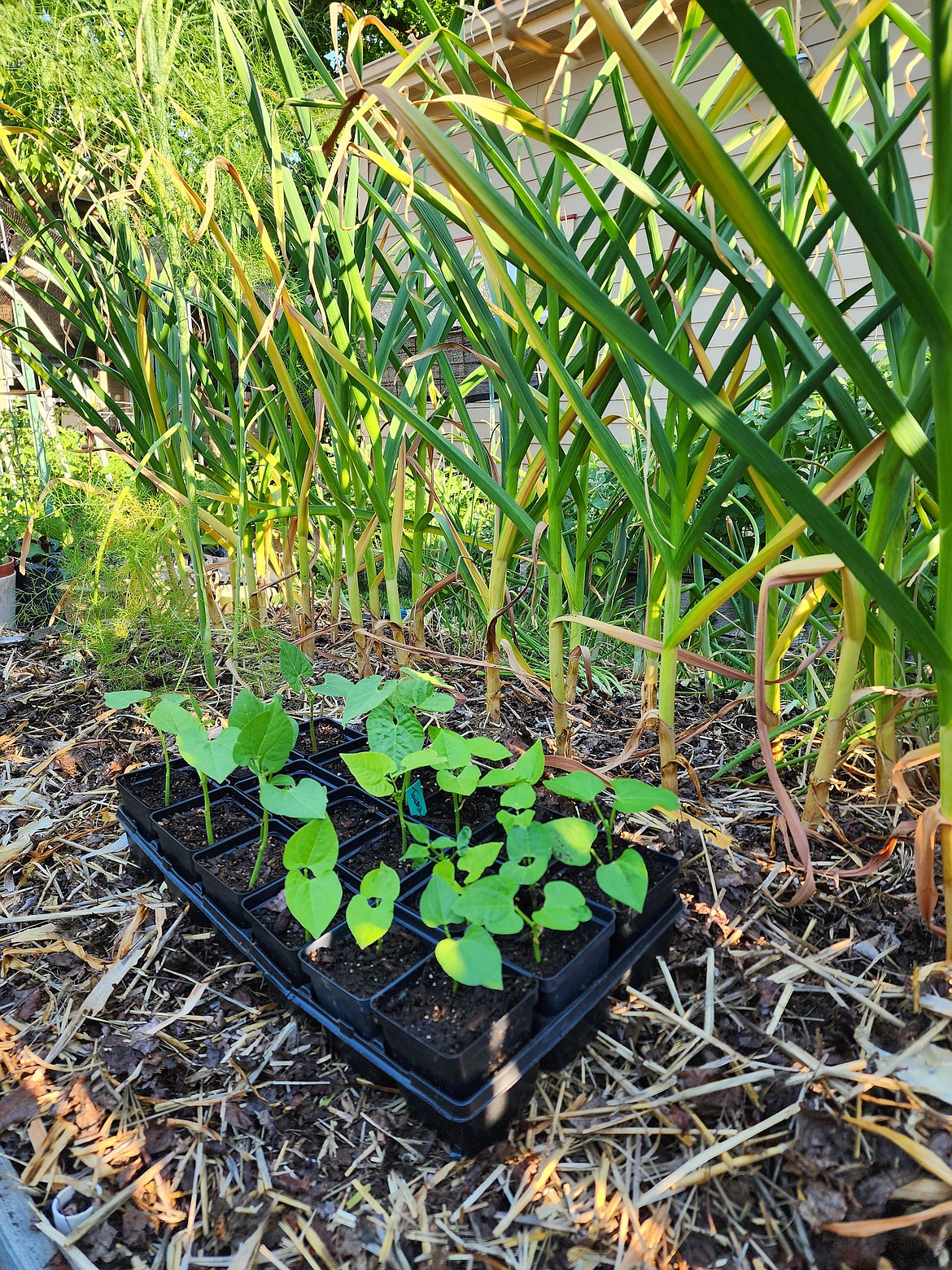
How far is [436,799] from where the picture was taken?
103cm

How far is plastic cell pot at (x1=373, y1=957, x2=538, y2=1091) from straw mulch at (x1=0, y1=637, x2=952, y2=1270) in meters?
0.07

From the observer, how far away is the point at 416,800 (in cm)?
99

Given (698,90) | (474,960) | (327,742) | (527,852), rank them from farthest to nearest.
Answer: (698,90)
(327,742)
(527,852)
(474,960)

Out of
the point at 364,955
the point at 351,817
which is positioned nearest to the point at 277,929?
the point at 364,955

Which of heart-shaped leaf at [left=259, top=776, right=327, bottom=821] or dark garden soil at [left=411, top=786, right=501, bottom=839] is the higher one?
heart-shaped leaf at [left=259, top=776, right=327, bottom=821]

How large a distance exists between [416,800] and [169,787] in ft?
1.29

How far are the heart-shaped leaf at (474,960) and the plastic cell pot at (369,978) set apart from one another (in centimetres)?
10

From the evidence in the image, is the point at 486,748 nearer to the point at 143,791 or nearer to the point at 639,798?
the point at 639,798

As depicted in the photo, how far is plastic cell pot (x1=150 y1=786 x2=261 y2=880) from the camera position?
94 cm

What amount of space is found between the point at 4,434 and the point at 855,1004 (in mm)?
2960

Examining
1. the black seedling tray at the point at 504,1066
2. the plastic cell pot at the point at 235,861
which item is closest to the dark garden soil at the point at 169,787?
the plastic cell pot at the point at 235,861

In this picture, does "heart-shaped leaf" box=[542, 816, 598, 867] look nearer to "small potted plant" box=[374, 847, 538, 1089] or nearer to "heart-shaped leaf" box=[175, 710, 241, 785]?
"small potted plant" box=[374, 847, 538, 1089]

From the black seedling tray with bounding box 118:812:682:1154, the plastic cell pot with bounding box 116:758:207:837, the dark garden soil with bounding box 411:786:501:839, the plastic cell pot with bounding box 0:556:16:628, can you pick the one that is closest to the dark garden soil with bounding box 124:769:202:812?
the plastic cell pot with bounding box 116:758:207:837

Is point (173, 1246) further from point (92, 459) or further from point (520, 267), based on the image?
point (92, 459)
